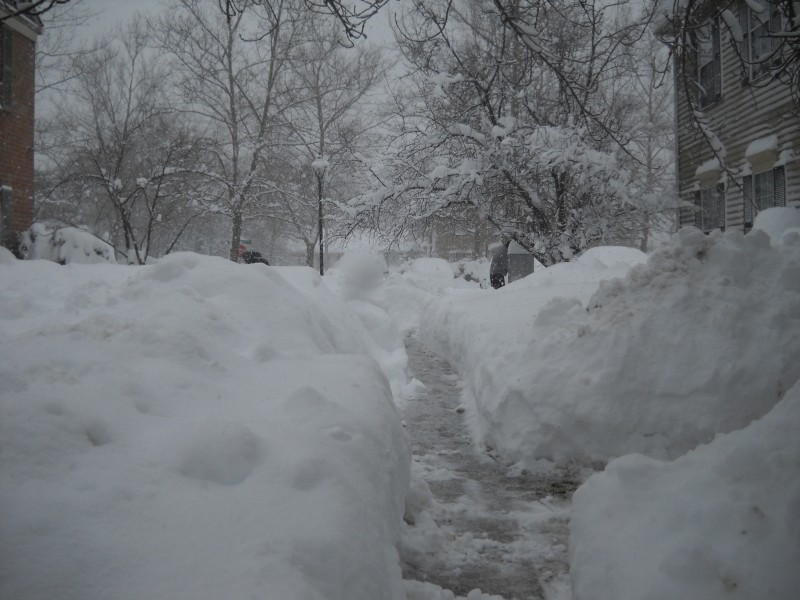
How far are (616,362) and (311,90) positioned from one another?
2051 centimetres

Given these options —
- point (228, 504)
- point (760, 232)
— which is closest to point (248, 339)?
point (228, 504)

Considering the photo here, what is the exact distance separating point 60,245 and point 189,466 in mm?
12099

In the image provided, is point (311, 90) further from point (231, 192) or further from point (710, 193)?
point (710, 193)

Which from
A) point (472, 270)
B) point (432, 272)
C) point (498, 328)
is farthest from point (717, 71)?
point (472, 270)

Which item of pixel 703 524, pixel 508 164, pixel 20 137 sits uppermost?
pixel 20 137

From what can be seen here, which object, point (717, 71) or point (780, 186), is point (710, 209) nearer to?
point (780, 186)

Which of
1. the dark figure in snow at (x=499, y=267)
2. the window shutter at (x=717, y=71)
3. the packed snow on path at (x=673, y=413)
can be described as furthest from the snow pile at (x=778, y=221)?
the dark figure in snow at (x=499, y=267)

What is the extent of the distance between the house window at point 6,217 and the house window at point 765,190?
14979 millimetres

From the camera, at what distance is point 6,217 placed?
11.6 metres

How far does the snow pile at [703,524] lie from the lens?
1859 mm

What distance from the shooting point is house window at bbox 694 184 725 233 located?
12.4 m

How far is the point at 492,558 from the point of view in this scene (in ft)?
9.97

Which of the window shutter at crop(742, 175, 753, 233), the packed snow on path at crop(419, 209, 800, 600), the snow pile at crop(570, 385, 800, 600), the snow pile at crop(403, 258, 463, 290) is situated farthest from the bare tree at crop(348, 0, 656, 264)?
the snow pile at crop(403, 258, 463, 290)

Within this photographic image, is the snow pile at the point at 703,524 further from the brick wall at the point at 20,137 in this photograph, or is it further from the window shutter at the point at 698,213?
the brick wall at the point at 20,137
